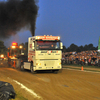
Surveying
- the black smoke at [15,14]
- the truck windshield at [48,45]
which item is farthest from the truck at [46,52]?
the black smoke at [15,14]

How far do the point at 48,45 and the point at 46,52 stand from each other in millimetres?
674

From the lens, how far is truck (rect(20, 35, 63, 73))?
15641 millimetres

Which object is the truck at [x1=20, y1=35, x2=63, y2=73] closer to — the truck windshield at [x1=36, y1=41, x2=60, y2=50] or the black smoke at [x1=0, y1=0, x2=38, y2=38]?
the truck windshield at [x1=36, y1=41, x2=60, y2=50]

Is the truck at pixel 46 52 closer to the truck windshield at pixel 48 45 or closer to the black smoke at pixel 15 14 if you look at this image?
the truck windshield at pixel 48 45

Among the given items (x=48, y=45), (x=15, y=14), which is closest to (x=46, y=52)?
(x=48, y=45)

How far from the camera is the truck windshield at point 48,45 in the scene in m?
15.7

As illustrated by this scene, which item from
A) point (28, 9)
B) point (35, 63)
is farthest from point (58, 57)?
point (28, 9)

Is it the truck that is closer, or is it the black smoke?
the truck

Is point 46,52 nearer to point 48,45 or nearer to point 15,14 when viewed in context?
point 48,45

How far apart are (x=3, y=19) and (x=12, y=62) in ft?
24.6

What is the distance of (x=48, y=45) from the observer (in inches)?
627

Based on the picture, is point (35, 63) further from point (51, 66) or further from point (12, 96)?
point (12, 96)

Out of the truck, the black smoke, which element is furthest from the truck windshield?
the black smoke

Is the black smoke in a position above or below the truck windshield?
above
